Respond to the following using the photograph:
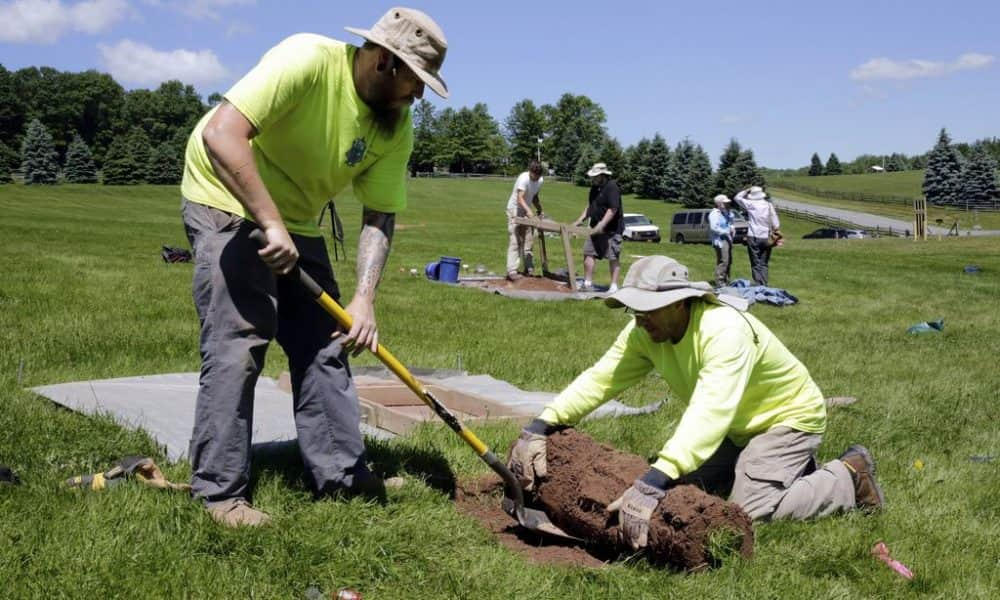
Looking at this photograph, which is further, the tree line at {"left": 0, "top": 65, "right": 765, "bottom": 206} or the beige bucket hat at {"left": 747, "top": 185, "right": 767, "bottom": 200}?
the tree line at {"left": 0, "top": 65, "right": 765, "bottom": 206}

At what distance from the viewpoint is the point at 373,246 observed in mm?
4438

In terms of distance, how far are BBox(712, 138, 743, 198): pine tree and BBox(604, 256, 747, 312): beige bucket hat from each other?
2495 inches

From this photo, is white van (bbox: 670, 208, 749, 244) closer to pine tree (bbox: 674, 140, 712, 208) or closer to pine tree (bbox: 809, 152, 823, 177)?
pine tree (bbox: 674, 140, 712, 208)

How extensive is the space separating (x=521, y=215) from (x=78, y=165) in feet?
206

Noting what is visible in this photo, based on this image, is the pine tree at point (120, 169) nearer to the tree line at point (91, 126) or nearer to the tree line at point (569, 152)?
the tree line at point (91, 126)

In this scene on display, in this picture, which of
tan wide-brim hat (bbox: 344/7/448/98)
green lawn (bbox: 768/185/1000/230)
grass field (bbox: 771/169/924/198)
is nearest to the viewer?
tan wide-brim hat (bbox: 344/7/448/98)

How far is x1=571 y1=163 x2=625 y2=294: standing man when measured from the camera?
15.0 m

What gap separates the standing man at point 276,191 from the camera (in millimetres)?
3607

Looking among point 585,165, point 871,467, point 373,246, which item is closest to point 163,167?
point 585,165

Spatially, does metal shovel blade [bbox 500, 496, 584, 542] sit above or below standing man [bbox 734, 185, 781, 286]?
below

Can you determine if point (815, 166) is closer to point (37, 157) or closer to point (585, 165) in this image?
point (585, 165)

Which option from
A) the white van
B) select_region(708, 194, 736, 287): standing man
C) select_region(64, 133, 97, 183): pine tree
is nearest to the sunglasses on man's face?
select_region(708, 194, 736, 287): standing man

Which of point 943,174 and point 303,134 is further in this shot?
point 943,174

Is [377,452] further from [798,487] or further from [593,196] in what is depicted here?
[593,196]
